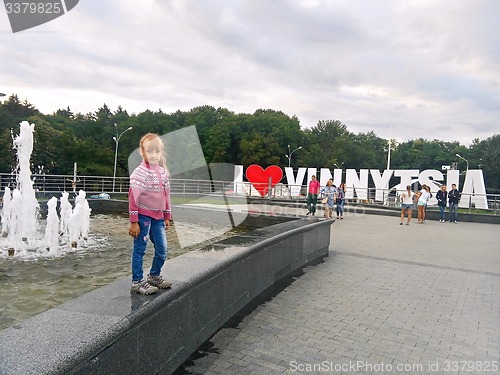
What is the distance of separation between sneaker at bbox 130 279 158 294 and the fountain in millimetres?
5234

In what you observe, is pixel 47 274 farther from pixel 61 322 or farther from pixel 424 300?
pixel 424 300

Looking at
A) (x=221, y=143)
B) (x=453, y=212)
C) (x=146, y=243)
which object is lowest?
(x=453, y=212)

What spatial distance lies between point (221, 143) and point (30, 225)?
61673 mm

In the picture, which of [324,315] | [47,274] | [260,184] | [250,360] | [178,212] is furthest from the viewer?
[260,184]

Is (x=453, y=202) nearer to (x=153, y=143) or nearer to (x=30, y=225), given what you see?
(x=30, y=225)

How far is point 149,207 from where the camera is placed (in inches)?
135

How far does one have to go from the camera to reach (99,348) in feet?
7.99

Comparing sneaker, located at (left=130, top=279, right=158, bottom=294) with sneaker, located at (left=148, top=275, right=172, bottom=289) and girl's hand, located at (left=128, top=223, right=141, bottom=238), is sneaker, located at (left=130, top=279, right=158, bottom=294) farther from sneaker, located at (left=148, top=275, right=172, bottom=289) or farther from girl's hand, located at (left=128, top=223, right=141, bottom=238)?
girl's hand, located at (left=128, top=223, right=141, bottom=238)

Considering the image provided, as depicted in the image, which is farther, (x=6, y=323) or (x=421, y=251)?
(x=421, y=251)

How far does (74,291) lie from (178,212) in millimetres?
8731

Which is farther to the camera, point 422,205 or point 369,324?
point 422,205

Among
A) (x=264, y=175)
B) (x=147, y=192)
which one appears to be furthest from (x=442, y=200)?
(x=147, y=192)

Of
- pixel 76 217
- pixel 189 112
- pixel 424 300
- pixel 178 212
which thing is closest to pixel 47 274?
pixel 76 217

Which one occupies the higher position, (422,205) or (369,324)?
(422,205)
